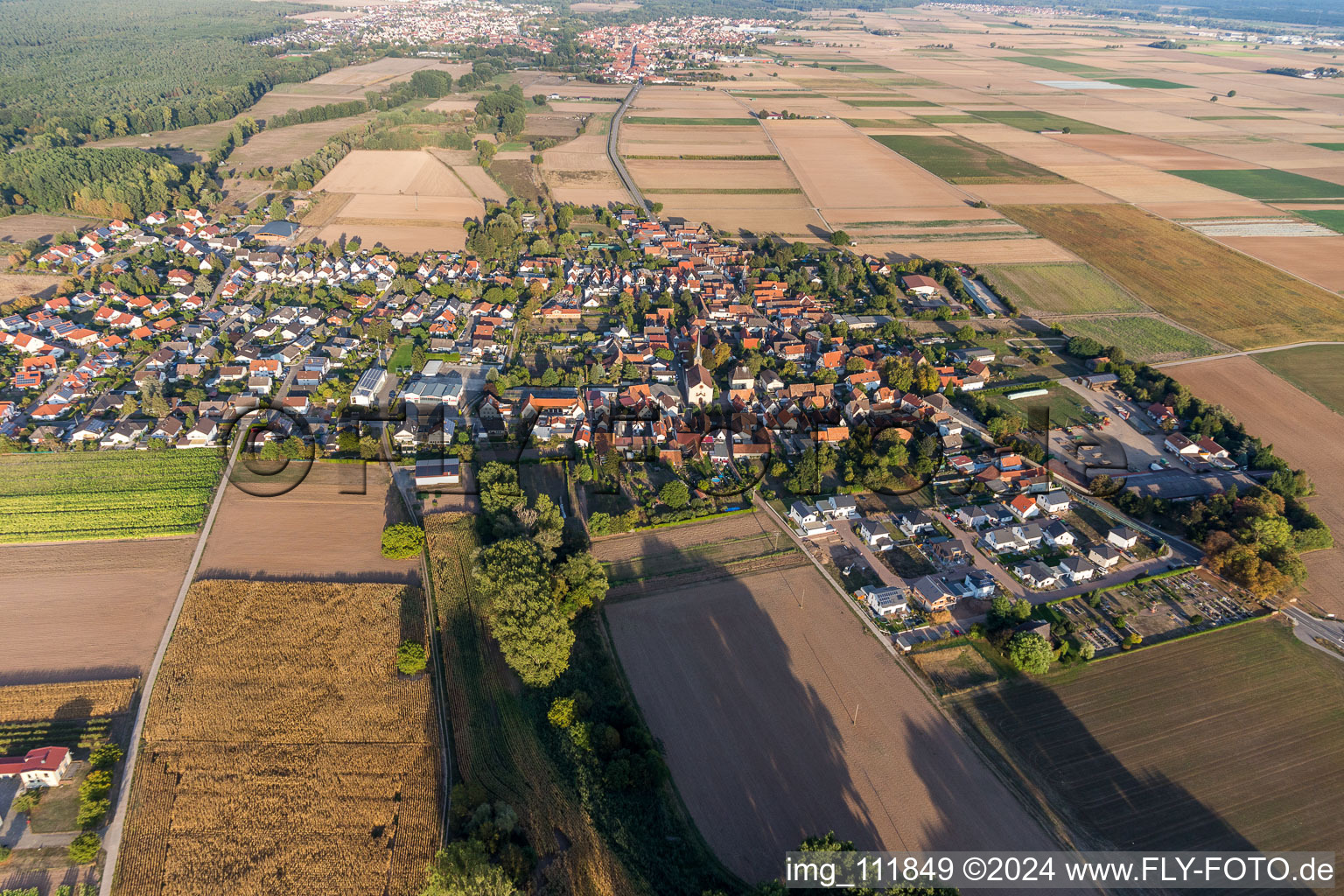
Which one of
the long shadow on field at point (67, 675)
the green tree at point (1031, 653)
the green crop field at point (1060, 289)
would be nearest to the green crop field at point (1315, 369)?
the green crop field at point (1060, 289)

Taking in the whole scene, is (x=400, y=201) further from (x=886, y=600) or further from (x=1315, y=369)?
(x=1315, y=369)

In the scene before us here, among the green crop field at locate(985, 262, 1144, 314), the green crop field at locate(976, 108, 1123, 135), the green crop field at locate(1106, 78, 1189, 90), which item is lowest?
the green crop field at locate(985, 262, 1144, 314)

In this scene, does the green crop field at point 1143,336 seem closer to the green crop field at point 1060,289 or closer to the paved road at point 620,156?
the green crop field at point 1060,289

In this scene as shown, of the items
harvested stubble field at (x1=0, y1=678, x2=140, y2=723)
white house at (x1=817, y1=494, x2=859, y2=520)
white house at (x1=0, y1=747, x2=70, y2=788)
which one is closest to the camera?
white house at (x1=0, y1=747, x2=70, y2=788)

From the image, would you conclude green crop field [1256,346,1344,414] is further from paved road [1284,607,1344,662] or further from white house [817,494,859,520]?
white house [817,494,859,520]

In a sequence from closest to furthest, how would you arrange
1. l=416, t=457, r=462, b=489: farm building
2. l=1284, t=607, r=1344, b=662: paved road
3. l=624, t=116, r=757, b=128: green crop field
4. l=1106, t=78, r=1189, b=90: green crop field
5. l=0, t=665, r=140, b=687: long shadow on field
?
1. l=0, t=665, r=140, b=687: long shadow on field
2. l=1284, t=607, r=1344, b=662: paved road
3. l=416, t=457, r=462, b=489: farm building
4. l=624, t=116, r=757, b=128: green crop field
5. l=1106, t=78, r=1189, b=90: green crop field

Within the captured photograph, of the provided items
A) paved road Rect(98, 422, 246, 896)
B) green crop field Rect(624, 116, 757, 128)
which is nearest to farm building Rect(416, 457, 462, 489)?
paved road Rect(98, 422, 246, 896)
